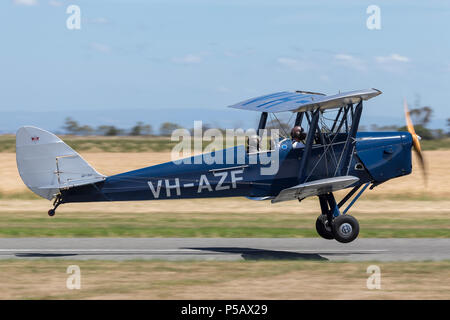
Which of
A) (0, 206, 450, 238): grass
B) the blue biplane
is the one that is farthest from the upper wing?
(0, 206, 450, 238): grass

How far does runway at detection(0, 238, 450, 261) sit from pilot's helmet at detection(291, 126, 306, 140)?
2.37 meters

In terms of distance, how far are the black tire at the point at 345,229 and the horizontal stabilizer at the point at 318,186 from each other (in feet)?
2.36

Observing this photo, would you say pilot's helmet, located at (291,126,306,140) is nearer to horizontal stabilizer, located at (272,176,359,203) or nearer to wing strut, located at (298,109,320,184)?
wing strut, located at (298,109,320,184)

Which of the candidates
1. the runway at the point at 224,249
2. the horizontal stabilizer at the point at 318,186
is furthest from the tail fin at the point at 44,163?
the horizontal stabilizer at the point at 318,186

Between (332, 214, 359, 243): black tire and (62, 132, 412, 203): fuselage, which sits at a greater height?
(62, 132, 412, 203): fuselage

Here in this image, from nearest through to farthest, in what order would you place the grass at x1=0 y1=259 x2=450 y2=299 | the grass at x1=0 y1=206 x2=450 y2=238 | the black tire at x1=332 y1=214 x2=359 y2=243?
1. the grass at x1=0 y1=259 x2=450 y2=299
2. the black tire at x1=332 y1=214 x2=359 y2=243
3. the grass at x1=0 y1=206 x2=450 y2=238

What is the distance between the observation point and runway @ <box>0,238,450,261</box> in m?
13.0

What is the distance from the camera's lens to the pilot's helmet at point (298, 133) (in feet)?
44.7

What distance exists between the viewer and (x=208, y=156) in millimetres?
13398

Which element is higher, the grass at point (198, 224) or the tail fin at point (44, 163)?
the tail fin at point (44, 163)

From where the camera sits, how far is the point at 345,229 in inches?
531

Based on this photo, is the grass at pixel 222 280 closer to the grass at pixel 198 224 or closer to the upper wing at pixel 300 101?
the upper wing at pixel 300 101
